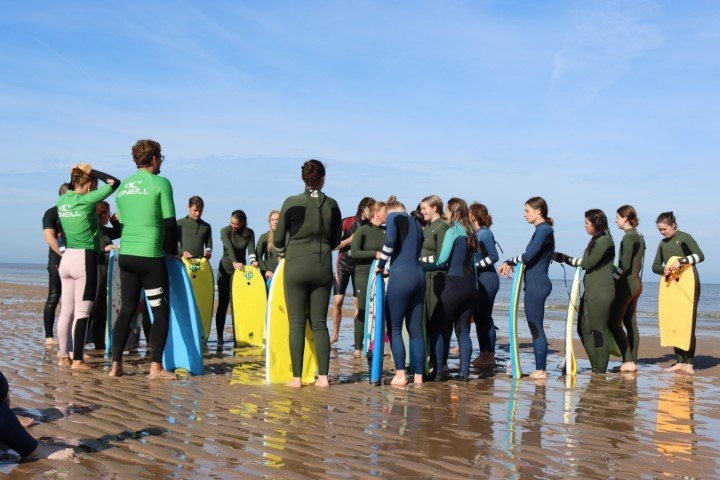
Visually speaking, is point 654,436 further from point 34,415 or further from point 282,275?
point 34,415

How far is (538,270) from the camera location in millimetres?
8445

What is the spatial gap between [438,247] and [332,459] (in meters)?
4.06

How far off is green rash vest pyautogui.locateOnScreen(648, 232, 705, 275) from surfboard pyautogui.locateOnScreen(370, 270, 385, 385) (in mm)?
4005

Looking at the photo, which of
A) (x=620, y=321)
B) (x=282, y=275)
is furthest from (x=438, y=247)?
(x=620, y=321)

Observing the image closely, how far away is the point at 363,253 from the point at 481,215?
1514 mm

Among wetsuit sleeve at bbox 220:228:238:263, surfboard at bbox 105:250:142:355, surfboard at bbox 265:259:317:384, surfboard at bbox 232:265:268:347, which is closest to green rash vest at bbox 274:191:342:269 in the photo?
surfboard at bbox 265:259:317:384

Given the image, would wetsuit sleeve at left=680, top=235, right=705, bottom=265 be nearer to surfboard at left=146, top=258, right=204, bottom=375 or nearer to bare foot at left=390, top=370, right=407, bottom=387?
bare foot at left=390, top=370, right=407, bottom=387

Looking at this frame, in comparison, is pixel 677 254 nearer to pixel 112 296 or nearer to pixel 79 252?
pixel 112 296

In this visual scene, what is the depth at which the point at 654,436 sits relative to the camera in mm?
5477

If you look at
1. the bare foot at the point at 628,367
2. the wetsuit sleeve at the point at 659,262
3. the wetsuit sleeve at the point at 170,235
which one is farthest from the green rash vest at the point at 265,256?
the wetsuit sleeve at the point at 659,262

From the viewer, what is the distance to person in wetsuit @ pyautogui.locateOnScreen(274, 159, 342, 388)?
702cm

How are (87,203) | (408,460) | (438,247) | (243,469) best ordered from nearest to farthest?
(243,469) → (408,460) → (87,203) → (438,247)

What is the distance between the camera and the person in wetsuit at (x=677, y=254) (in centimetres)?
959

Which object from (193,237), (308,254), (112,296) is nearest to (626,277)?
(308,254)
